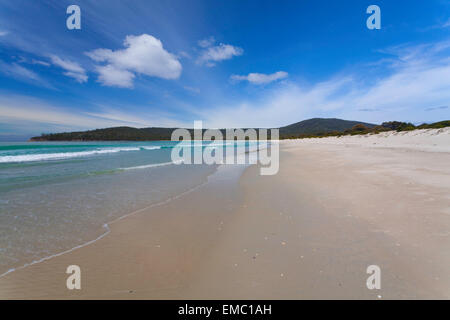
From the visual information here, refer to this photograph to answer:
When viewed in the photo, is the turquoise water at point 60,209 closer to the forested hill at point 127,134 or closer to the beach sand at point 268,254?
the beach sand at point 268,254

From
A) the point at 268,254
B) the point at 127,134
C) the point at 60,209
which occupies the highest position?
the point at 127,134

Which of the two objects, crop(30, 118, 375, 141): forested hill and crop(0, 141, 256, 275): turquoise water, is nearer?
crop(0, 141, 256, 275): turquoise water

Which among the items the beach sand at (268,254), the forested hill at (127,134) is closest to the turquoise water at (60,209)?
the beach sand at (268,254)

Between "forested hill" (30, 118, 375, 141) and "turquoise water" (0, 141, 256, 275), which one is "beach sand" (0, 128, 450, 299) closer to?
"turquoise water" (0, 141, 256, 275)

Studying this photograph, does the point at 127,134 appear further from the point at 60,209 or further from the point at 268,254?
the point at 268,254

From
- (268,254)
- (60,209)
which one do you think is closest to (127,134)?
(60,209)

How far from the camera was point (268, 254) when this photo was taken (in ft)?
9.55

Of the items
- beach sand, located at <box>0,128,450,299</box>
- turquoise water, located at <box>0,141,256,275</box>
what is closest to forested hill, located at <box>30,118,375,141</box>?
beach sand, located at <box>0,128,450,299</box>

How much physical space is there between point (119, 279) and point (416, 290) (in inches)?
156

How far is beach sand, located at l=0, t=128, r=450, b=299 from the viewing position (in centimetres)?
224

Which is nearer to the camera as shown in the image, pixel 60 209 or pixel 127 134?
pixel 60 209

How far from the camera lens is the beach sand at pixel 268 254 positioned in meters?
2.24

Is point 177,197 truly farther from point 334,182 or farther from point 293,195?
point 334,182

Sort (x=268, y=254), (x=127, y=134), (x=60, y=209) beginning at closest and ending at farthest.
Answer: (x=268, y=254)
(x=60, y=209)
(x=127, y=134)
